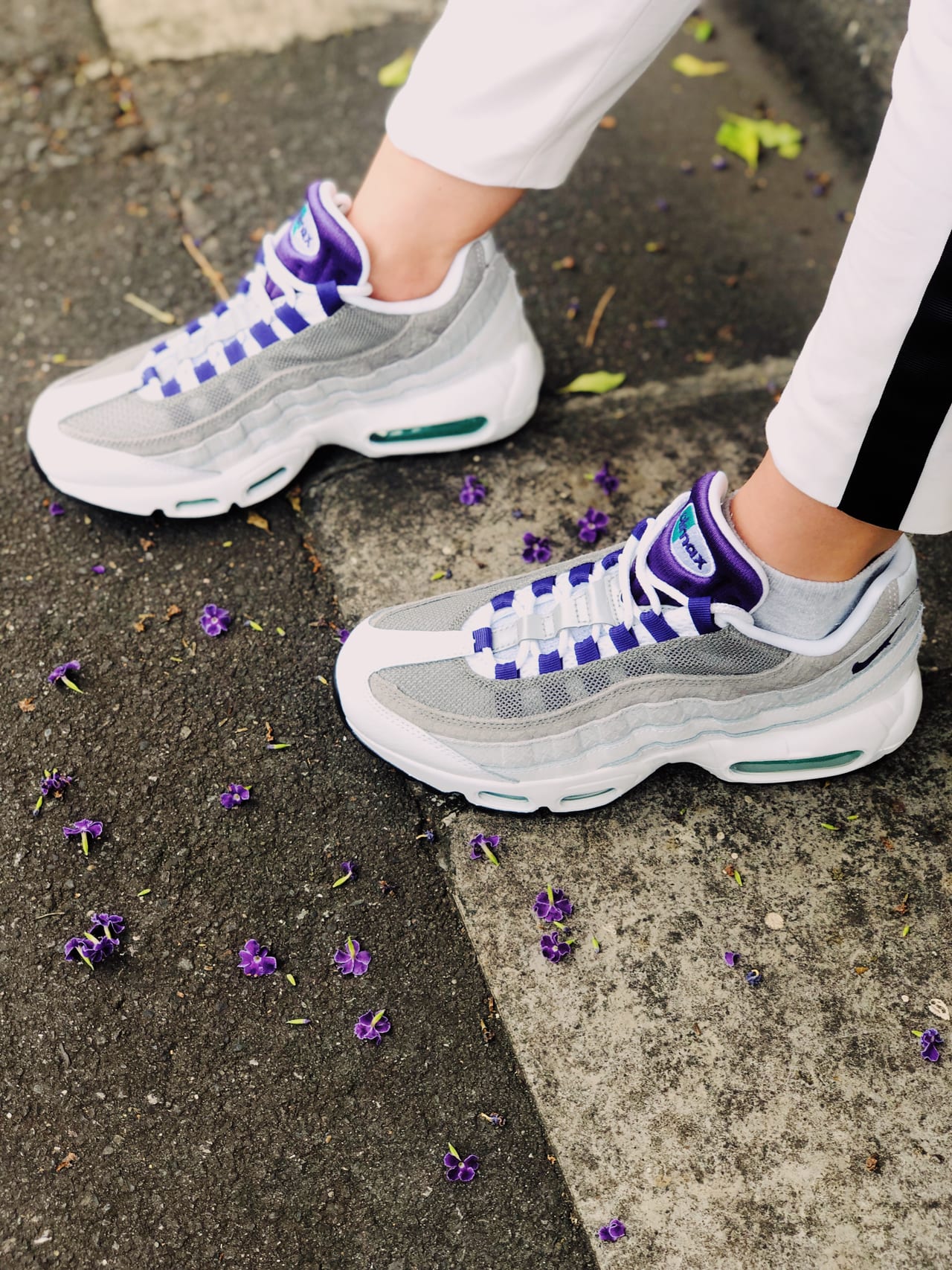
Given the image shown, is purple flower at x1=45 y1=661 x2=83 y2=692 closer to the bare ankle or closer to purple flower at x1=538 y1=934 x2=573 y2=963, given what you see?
purple flower at x1=538 y1=934 x2=573 y2=963

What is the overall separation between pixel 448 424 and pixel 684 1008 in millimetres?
1092

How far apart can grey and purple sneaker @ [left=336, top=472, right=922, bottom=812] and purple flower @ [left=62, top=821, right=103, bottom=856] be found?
404 mm

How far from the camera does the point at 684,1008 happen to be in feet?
4.59

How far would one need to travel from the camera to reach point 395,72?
2.60m

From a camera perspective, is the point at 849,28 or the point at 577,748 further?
the point at 849,28

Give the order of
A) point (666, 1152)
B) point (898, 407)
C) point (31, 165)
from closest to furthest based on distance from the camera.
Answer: point (898, 407)
point (666, 1152)
point (31, 165)

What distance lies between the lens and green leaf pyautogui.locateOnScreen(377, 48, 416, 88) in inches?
102

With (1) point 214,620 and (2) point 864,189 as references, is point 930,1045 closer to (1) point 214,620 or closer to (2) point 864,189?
(2) point 864,189

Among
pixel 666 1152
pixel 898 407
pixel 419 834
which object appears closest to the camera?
pixel 898 407

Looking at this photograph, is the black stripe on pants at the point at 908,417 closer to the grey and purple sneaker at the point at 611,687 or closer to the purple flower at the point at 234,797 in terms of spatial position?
the grey and purple sneaker at the point at 611,687

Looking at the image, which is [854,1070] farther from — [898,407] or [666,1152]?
[898,407]

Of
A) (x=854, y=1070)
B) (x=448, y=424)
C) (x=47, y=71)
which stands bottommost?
(x=854, y=1070)

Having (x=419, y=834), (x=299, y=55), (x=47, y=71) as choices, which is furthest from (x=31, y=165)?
(x=419, y=834)

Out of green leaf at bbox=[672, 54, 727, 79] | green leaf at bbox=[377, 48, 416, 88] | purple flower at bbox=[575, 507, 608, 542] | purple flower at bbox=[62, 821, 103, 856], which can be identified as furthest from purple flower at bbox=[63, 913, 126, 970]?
green leaf at bbox=[672, 54, 727, 79]
